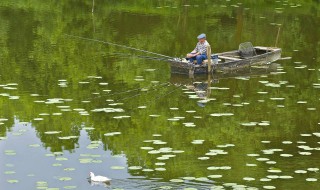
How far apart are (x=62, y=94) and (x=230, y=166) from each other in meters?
5.87

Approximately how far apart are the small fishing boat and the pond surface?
229 millimetres

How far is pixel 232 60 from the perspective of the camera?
71.1 feet

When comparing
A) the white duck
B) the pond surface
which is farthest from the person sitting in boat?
the white duck

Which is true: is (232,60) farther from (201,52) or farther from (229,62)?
(201,52)

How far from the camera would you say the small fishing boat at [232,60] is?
20125 millimetres

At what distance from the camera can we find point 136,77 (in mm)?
19703

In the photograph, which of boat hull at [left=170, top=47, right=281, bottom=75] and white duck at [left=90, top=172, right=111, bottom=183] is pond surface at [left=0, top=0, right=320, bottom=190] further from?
boat hull at [left=170, top=47, right=281, bottom=75]

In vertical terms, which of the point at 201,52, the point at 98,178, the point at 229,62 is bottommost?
the point at 98,178

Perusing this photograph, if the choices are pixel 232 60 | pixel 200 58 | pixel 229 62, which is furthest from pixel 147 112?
pixel 232 60

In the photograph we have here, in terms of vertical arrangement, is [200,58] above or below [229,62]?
above

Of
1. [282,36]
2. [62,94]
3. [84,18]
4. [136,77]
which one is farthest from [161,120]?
[84,18]

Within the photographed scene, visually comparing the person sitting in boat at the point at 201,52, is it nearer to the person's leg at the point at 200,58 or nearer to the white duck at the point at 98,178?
the person's leg at the point at 200,58

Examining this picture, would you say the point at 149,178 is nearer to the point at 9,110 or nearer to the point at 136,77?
the point at 9,110

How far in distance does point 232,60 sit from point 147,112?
19.8 ft
